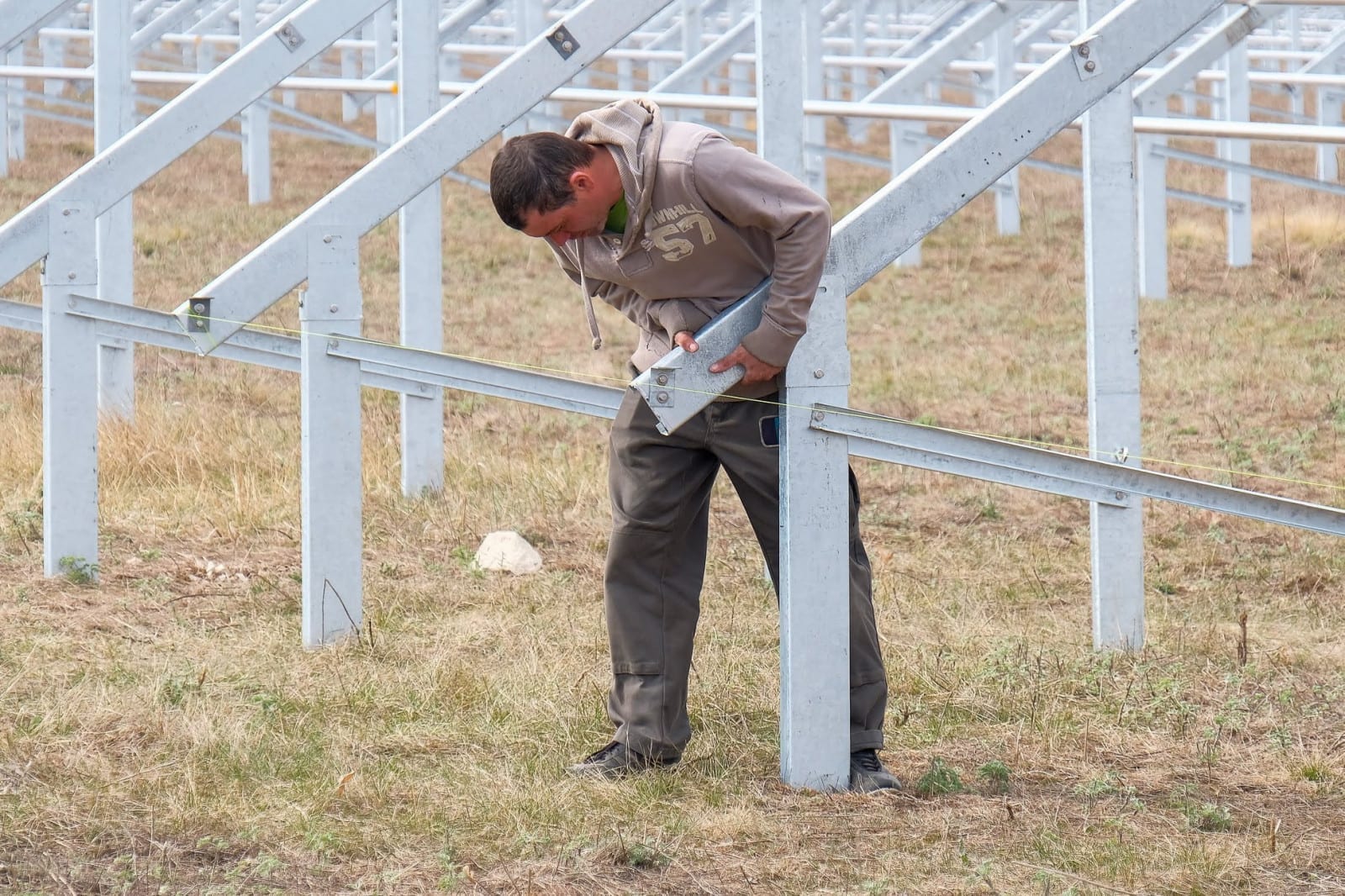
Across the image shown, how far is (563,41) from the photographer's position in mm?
4168

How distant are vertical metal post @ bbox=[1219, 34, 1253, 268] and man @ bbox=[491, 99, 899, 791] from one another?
9146 mm

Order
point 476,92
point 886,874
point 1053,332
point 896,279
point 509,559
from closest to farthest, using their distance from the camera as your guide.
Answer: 1. point 886,874
2. point 476,92
3. point 509,559
4. point 1053,332
5. point 896,279

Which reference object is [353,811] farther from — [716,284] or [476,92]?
[476,92]

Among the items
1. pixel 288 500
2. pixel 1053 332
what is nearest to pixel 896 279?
pixel 1053 332

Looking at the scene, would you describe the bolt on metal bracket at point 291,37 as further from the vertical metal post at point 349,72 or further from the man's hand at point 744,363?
the vertical metal post at point 349,72

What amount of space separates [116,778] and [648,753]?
1084mm

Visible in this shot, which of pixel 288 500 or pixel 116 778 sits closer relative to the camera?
pixel 116 778

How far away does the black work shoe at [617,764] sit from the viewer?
11.1ft

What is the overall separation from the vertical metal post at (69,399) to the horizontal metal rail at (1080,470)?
112 inches

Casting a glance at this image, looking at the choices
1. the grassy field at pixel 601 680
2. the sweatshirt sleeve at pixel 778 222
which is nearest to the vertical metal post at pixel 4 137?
the grassy field at pixel 601 680

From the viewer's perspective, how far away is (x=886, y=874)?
9.40 feet

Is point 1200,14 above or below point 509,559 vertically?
above

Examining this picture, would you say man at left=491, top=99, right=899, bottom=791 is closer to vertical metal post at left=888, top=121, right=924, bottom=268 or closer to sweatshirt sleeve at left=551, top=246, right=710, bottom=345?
sweatshirt sleeve at left=551, top=246, right=710, bottom=345

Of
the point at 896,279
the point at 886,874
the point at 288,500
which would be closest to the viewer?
the point at 886,874
